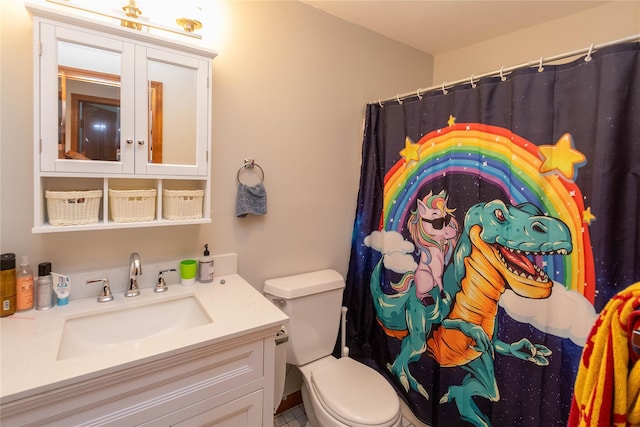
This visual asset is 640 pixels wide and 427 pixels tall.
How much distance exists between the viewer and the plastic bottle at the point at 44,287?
3.75 feet

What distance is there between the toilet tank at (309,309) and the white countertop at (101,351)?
26cm

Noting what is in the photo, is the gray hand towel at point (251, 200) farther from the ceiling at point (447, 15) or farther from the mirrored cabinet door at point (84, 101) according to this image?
the ceiling at point (447, 15)

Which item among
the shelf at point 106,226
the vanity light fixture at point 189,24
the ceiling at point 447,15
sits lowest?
the shelf at point 106,226

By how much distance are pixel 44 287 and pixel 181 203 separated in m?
0.56

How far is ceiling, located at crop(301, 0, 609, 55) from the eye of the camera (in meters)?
1.67

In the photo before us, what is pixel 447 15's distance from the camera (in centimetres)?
179

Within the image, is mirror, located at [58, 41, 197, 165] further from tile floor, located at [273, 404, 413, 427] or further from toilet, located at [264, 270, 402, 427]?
tile floor, located at [273, 404, 413, 427]

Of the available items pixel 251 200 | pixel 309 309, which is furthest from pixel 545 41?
pixel 309 309

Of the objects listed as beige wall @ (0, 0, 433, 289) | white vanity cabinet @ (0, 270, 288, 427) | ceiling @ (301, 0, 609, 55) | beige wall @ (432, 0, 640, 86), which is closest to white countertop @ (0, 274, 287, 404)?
white vanity cabinet @ (0, 270, 288, 427)

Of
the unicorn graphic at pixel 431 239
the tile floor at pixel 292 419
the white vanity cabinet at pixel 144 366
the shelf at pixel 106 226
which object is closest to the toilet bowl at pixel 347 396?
→ the tile floor at pixel 292 419

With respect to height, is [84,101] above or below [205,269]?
above

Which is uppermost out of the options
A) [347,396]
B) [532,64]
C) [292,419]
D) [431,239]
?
[532,64]

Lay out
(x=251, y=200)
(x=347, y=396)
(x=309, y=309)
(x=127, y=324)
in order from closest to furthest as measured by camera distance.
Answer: (x=127, y=324)
(x=347, y=396)
(x=251, y=200)
(x=309, y=309)

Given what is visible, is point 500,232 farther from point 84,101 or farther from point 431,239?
point 84,101
